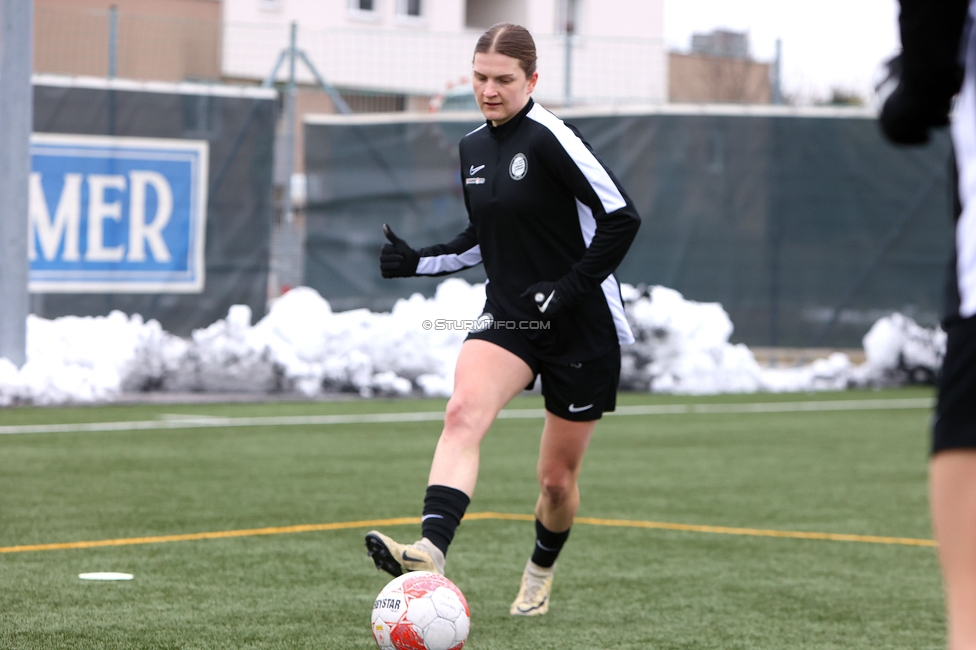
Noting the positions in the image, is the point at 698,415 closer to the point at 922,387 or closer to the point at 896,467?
the point at 896,467

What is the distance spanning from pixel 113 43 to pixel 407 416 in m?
5.38

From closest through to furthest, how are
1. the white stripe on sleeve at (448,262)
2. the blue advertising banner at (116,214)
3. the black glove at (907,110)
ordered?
the black glove at (907,110)
the white stripe on sleeve at (448,262)
the blue advertising banner at (116,214)

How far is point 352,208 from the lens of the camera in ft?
50.8

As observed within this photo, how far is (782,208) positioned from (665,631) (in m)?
11.8

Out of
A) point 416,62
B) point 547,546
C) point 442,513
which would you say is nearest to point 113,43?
point 416,62

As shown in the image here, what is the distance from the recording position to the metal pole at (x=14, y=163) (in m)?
12.3

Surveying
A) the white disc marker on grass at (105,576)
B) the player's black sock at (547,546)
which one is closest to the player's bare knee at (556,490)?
the player's black sock at (547,546)

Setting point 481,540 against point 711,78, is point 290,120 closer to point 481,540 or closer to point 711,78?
point 481,540

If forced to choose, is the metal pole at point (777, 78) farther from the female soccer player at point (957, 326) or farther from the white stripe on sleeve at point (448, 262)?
the female soccer player at point (957, 326)

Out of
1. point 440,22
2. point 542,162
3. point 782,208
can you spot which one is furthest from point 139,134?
point 440,22

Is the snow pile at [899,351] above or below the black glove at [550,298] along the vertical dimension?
below

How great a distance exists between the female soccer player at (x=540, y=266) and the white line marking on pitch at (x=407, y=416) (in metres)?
4.59

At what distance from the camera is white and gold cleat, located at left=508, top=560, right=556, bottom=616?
17.5ft

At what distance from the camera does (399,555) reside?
13.9ft
